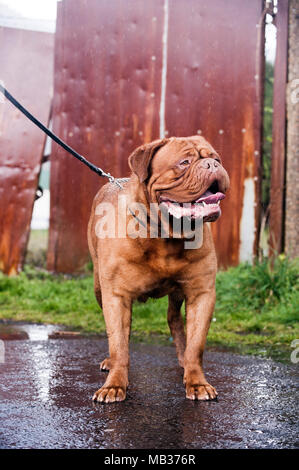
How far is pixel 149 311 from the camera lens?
566cm

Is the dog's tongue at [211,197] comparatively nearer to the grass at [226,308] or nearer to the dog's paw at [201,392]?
the dog's paw at [201,392]

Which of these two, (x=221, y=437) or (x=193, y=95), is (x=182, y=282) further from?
(x=193, y=95)

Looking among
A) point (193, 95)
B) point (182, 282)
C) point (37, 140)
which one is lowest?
point (182, 282)

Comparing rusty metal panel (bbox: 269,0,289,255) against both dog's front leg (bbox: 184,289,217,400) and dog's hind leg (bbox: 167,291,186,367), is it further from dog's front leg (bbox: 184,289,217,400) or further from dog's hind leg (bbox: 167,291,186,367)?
dog's front leg (bbox: 184,289,217,400)

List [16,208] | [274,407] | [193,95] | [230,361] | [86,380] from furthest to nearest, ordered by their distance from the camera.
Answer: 1. [16,208]
2. [193,95]
3. [230,361]
4. [86,380]
5. [274,407]

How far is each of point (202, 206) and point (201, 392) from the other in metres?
0.97

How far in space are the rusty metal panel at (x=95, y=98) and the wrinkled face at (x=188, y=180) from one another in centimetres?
400

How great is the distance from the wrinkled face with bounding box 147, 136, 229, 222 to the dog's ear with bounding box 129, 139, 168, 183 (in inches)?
1.3

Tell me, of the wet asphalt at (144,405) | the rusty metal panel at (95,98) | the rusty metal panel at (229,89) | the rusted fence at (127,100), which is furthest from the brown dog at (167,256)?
the rusty metal panel at (95,98)

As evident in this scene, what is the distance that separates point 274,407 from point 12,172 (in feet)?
17.4

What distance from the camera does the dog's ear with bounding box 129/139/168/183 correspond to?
10.1 feet

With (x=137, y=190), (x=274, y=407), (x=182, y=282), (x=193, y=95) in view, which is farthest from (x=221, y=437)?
(x=193, y=95)

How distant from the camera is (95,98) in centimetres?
718

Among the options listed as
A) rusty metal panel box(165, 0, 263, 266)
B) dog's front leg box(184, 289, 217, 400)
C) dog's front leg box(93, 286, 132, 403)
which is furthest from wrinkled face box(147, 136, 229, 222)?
rusty metal panel box(165, 0, 263, 266)
